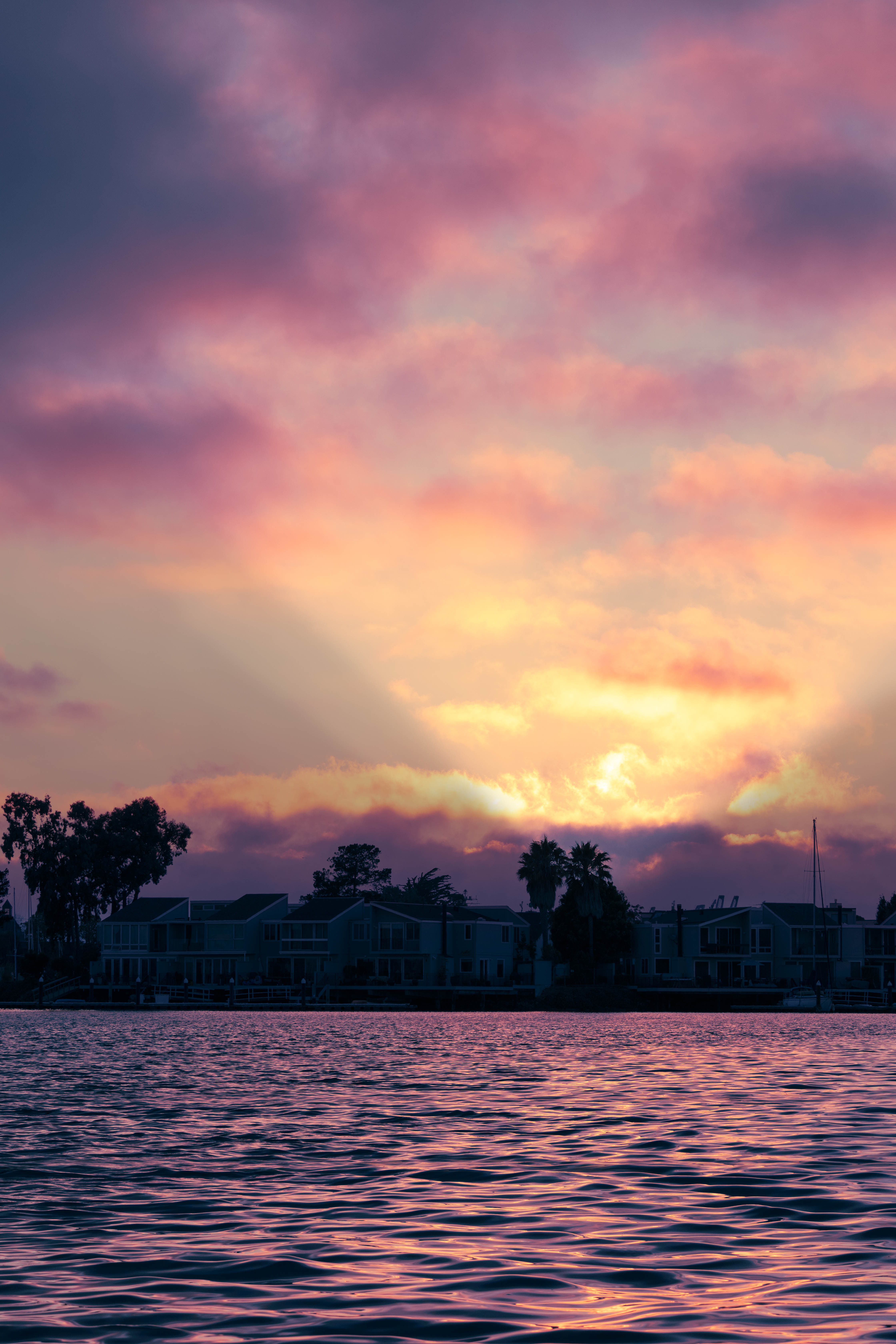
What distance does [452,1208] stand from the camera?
14.7m

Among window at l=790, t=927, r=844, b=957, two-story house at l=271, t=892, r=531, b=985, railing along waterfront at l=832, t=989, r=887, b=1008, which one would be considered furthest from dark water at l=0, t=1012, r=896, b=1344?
window at l=790, t=927, r=844, b=957

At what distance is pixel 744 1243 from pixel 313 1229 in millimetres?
4163

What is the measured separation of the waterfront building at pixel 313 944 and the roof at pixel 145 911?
13 cm

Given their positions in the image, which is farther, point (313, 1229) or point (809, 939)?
point (809, 939)

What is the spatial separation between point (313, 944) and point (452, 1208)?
4705 inches

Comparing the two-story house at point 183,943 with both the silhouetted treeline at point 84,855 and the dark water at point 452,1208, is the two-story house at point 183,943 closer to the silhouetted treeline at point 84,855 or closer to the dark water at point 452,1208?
the silhouetted treeline at point 84,855

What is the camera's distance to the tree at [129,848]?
141250mm

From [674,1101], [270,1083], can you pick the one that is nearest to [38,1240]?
[674,1101]

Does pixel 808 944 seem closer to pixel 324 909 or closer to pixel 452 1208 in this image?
pixel 324 909

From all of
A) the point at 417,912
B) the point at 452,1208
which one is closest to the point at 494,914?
the point at 417,912

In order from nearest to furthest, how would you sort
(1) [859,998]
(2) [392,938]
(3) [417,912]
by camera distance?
1. (1) [859,998]
2. (2) [392,938]
3. (3) [417,912]

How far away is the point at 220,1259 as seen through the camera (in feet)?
38.9

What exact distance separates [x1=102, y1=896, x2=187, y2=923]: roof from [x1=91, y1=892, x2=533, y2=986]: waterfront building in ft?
0.43

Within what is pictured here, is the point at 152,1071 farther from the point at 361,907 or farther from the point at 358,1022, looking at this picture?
the point at 361,907
